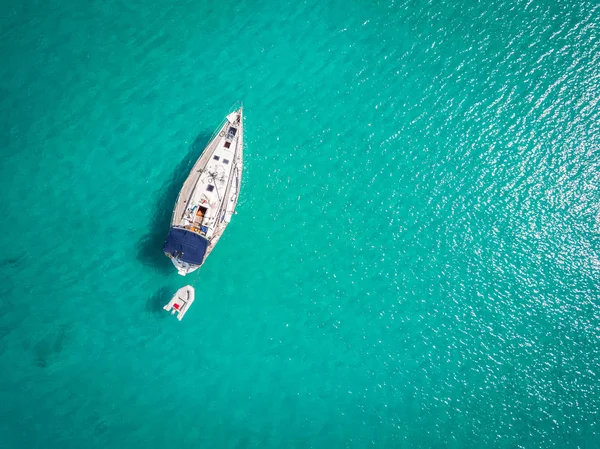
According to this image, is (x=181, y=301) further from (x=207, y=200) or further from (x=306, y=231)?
(x=306, y=231)

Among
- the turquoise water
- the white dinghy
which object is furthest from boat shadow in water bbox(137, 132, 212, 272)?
the white dinghy

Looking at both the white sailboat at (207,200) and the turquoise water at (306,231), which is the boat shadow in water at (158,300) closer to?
the turquoise water at (306,231)

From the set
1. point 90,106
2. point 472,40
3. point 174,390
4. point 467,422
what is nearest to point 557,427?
point 467,422

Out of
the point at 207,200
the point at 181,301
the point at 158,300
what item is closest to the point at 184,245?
the point at 207,200

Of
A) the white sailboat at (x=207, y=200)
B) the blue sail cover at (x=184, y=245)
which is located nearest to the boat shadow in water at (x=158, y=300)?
the white sailboat at (x=207, y=200)

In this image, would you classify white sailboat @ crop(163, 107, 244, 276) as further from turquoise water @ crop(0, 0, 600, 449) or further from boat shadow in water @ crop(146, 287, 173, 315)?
boat shadow in water @ crop(146, 287, 173, 315)
